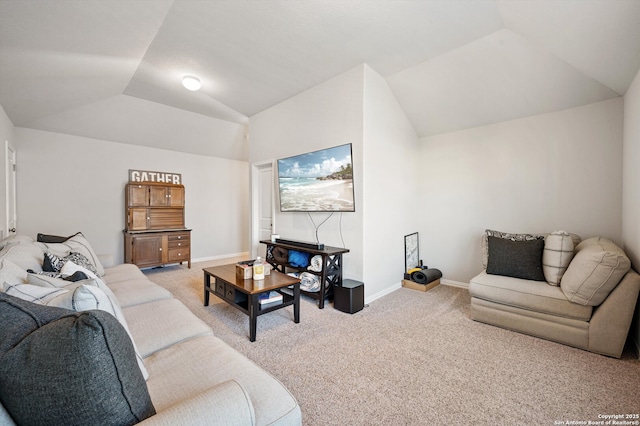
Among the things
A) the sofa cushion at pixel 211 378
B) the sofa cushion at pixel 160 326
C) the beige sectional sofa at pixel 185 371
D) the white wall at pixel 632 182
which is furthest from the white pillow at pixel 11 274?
the white wall at pixel 632 182

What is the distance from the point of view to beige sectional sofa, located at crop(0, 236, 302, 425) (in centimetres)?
84

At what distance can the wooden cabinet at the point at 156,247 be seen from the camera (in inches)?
185

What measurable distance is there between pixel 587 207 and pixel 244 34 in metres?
4.27

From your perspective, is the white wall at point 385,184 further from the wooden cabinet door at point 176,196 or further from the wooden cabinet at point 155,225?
the wooden cabinet door at point 176,196

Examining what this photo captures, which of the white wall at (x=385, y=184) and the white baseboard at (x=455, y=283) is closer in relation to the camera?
the white wall at (x=385, y=184)

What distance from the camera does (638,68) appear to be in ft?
7.29

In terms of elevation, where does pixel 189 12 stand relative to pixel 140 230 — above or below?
above

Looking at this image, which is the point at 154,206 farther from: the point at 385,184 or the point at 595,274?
the point at 595,274

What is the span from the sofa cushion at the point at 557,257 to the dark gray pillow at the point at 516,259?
8 centimetres

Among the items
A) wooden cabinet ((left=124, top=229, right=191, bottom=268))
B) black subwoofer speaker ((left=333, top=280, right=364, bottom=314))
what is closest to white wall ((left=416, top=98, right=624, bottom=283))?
black subwoofer speaker ((left=333, top=280, right=364, bottom=314))

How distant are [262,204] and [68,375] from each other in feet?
14.4

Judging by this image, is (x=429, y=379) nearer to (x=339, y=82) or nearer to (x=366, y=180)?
(x=366, y=180)

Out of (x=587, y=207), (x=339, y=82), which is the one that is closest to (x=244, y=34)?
(x=339, y=82)

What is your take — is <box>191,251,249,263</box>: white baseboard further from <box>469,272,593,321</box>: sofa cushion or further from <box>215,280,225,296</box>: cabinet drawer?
<box>469,272,593,321</box>: sofa cushion
